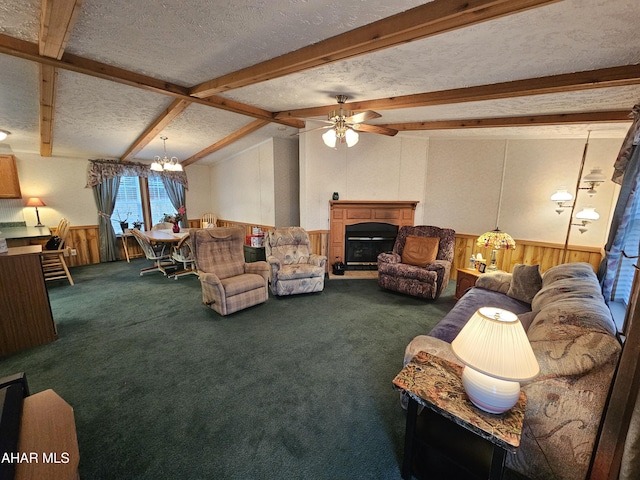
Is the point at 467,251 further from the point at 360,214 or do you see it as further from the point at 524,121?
the point at 524,121

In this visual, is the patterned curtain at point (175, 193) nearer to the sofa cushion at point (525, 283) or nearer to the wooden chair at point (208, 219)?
the wooden chair at point (208, 219)

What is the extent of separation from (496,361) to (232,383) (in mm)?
1848

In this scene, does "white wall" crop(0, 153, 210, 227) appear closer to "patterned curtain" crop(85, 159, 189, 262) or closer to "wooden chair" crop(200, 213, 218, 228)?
"patterned curtain" crop(85, 159, 189, 262)

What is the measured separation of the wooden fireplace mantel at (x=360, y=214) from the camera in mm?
4723

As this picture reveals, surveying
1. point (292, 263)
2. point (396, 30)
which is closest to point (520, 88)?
point (396, 30)

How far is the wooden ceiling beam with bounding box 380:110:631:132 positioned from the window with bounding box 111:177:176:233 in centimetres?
583

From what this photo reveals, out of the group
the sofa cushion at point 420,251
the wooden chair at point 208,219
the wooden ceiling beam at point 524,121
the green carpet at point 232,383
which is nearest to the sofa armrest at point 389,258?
the sofa cushion at point 420,251

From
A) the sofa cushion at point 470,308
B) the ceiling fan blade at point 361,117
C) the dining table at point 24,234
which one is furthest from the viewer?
the dining table at point 24,234

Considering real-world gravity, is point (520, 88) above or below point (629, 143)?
above

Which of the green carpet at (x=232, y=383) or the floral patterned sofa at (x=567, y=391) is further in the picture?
the green carpet at (x=232, y=383)

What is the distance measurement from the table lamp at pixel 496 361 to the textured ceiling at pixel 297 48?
1.69 meters

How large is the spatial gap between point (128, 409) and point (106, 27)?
8.52 feet

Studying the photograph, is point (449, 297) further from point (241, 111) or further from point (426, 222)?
point (241, 111)

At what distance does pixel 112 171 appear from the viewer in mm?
5891
